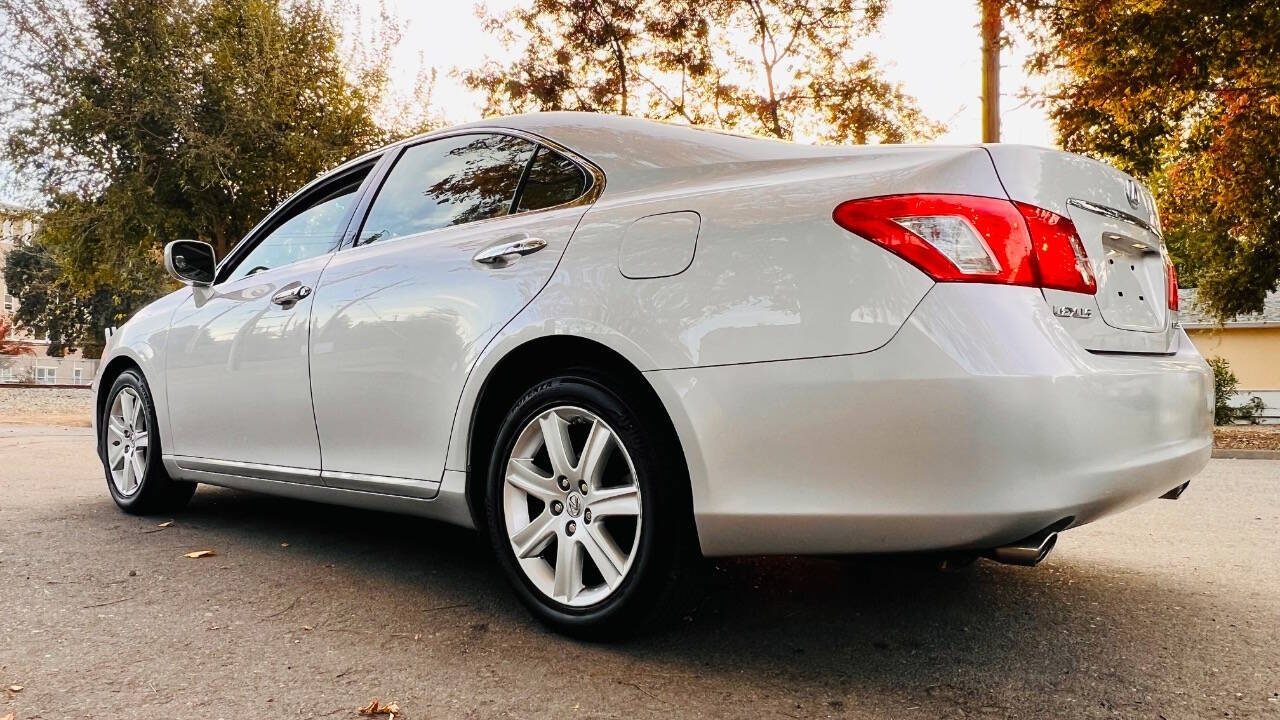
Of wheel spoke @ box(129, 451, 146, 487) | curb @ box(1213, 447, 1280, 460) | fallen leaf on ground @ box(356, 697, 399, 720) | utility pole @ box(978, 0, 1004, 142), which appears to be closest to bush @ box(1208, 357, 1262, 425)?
curb @ box(1213, 447, 1280, 460)

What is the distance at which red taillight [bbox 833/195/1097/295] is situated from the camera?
2234 mm

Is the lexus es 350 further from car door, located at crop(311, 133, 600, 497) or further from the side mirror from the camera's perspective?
the side mirror

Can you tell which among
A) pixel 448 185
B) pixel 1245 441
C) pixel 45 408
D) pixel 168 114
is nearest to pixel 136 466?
pixel 448 185

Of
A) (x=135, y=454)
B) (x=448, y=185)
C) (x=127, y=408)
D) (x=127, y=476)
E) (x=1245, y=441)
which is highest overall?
(x=448, y=185)

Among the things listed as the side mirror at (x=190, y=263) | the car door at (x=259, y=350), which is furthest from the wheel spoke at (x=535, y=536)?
the side mirror at (x=190, y=263)

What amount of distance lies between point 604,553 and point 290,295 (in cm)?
193

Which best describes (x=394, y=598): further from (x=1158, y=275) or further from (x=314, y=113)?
(x=314, y=113)

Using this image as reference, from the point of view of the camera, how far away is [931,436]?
7.10 ft

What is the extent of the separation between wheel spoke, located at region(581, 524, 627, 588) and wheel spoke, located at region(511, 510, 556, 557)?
14 centimetres

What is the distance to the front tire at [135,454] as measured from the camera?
476 centimetres

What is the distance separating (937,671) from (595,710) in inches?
36.8

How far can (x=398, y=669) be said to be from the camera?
260 cm

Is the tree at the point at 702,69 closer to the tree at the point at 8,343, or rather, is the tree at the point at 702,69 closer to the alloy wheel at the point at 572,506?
the alloy wheel at the point at 572,506

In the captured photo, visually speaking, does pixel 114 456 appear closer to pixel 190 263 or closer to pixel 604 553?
pixel 190 263
